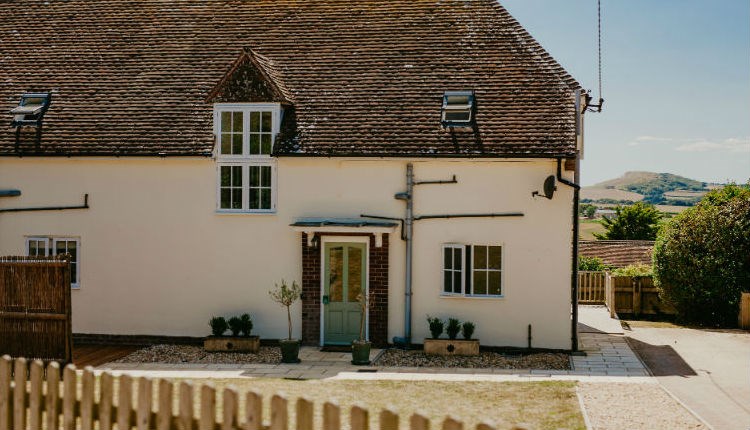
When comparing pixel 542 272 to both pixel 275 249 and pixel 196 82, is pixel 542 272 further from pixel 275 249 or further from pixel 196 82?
pixel 196 82

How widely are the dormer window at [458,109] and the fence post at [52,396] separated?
40.8 feet

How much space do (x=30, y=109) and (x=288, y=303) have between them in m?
8.79

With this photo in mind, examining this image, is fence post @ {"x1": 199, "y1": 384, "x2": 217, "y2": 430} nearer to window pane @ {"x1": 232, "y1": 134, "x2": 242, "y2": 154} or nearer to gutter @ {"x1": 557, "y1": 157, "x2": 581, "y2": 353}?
gutter @ {"x1": 557, "y1": 157, "x2": 581, "y2": 353}

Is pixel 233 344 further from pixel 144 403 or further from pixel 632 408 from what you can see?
pixel 144 403

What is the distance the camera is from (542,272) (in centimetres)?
1839

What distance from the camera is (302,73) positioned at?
21.0 metres

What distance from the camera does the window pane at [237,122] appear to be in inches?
774

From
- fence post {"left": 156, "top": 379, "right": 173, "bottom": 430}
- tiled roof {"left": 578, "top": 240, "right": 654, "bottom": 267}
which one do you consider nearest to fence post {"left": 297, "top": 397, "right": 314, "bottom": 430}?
fence post {"left": 156, "top": 379, "right": 173, "bottom": 430}

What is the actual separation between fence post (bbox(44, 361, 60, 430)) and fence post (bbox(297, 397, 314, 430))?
302 centimetres

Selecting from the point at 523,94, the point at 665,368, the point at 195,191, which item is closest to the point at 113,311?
the point at 195,191

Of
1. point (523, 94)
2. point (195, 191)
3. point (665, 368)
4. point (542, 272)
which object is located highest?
point (523, 94)

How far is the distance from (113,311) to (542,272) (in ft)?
34.2

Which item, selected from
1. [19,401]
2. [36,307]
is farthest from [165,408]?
[36,307]

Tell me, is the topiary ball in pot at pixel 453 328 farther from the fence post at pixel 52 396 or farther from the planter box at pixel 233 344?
the fence post at pixel 52 396
